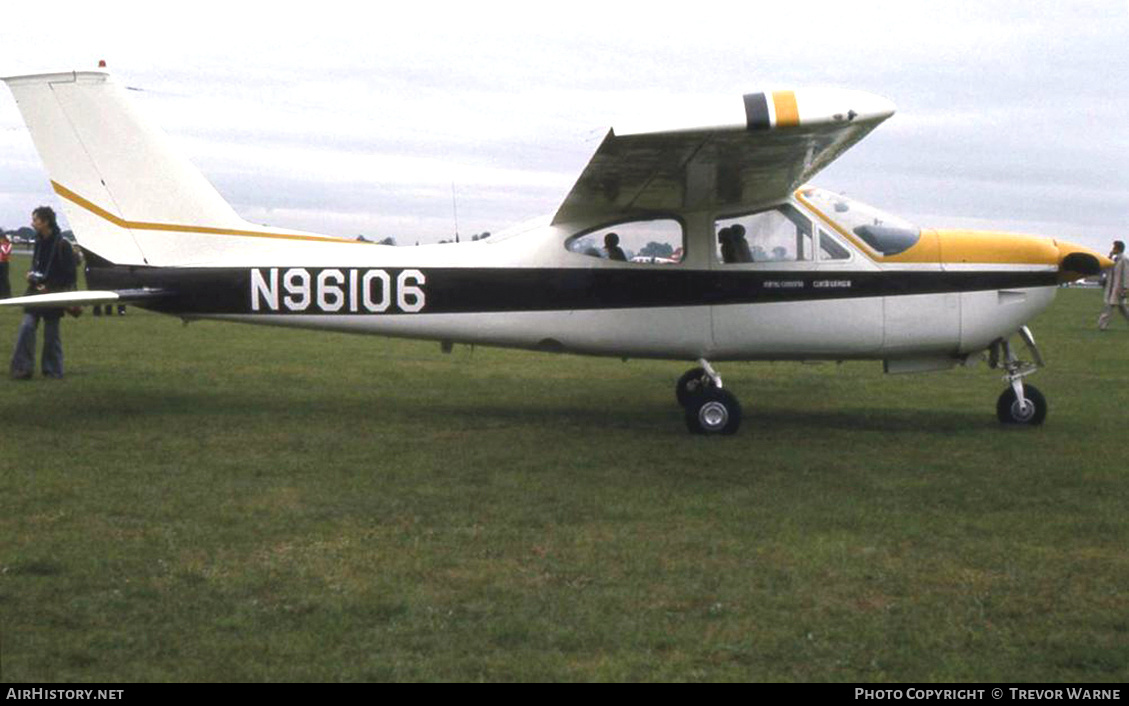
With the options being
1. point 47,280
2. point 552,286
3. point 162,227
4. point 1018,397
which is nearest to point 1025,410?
point 1018,397

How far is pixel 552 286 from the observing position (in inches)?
392

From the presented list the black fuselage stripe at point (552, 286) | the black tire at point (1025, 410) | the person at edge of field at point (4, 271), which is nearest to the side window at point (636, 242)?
the black fuselage stripe at point (552, 286)

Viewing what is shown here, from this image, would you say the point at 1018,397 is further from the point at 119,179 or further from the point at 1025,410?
the point at 119,179

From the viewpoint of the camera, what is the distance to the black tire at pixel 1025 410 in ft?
33.3

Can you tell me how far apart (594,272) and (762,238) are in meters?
1.39

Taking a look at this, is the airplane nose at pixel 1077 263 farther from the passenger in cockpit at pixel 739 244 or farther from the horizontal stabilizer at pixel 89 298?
the horizontal stabilizer at pixel 89 298

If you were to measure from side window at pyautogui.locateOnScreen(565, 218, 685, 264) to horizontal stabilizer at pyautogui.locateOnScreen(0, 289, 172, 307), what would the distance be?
3.46m

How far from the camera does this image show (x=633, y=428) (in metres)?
9.96

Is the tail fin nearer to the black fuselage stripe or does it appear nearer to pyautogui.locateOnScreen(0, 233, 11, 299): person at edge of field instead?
the black fuselage stripe

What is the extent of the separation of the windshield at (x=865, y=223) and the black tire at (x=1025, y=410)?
162 centimetres
